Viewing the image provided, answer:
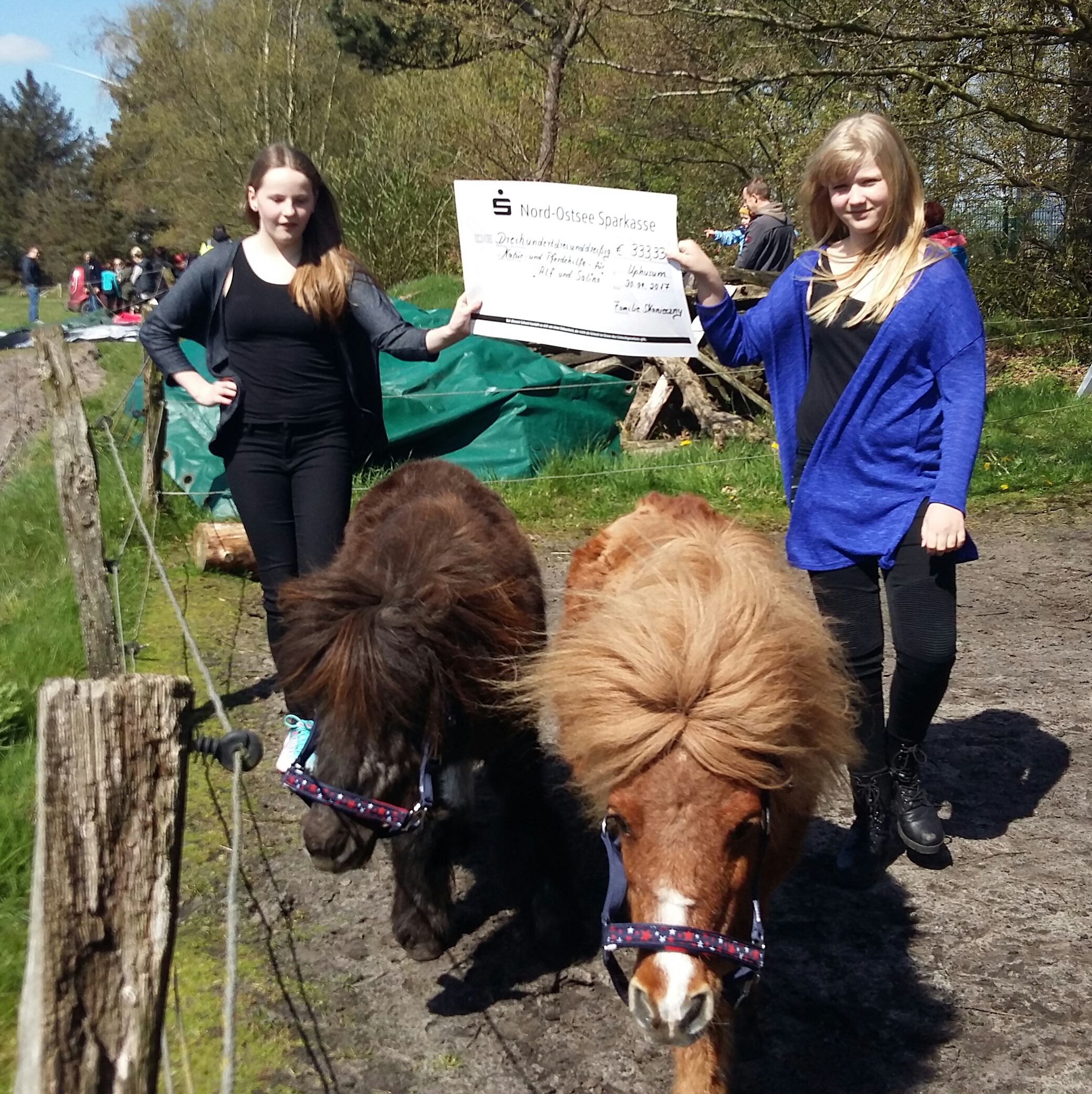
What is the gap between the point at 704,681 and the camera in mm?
2264

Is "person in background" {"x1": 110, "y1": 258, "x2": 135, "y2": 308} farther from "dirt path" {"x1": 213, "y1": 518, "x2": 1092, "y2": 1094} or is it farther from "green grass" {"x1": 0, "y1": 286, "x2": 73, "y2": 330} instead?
"dirt path" {"x1": 213, "y1": 518, "x2": 1092, "y2": 1094}

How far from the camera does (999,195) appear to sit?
1388cm

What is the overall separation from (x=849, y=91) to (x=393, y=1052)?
39.3 feet

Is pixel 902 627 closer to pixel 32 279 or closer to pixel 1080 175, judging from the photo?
pixel 1080 175

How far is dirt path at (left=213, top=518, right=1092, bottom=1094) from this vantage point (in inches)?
107

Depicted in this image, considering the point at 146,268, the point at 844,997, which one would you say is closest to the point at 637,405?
the point at 844,997

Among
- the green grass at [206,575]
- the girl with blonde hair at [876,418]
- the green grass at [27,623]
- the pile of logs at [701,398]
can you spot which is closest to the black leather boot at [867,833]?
the girl with blonde hair at [876,418]

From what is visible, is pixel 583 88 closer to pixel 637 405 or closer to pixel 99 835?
pixel 637 405

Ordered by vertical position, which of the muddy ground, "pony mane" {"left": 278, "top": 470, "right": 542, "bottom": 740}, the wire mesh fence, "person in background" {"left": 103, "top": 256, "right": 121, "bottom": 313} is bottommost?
the muddy ground

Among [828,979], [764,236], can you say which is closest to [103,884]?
[828,979]

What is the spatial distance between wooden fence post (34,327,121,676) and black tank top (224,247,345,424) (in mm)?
1169

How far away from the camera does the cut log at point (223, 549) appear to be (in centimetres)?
695

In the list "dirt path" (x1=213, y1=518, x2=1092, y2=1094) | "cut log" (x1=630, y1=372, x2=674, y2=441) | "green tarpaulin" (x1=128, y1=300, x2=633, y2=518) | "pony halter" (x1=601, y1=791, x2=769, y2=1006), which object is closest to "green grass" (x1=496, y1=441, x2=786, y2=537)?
"green tarpaulin" (x1=128, y1=300, x2=633, y2=518)

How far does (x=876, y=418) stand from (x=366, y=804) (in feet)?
6.08
